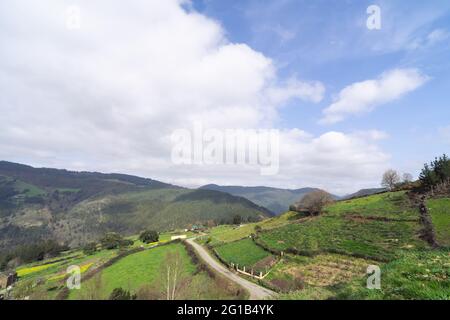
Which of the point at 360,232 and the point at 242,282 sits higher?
the point at 360,232

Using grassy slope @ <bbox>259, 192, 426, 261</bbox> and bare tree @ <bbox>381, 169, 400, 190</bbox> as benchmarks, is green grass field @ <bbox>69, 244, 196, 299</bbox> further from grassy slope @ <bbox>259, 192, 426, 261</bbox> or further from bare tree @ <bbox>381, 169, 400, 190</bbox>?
bare tree @ <bbox>381, 169, 400, 190</bbox>

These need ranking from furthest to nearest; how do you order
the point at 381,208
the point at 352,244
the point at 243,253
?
the point at 381,208, the point at 243,253, the point at 352,244

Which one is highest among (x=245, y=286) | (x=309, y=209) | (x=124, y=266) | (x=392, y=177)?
(x=392, y=177)

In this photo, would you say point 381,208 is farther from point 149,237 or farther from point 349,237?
point 149,237

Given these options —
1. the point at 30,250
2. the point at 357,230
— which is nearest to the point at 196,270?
the point at 357,230

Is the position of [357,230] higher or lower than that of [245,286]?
higher

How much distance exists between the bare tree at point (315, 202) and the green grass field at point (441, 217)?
25.5 metres

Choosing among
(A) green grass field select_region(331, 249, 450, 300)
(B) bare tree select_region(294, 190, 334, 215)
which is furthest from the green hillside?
(B) bare tree select_region(294, 190, 334, 215)

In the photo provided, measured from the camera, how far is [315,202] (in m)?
71.2

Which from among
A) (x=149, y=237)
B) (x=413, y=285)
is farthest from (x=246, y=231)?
(x=413, y=285)

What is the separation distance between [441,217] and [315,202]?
32.2 m

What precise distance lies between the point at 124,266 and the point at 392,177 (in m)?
103
